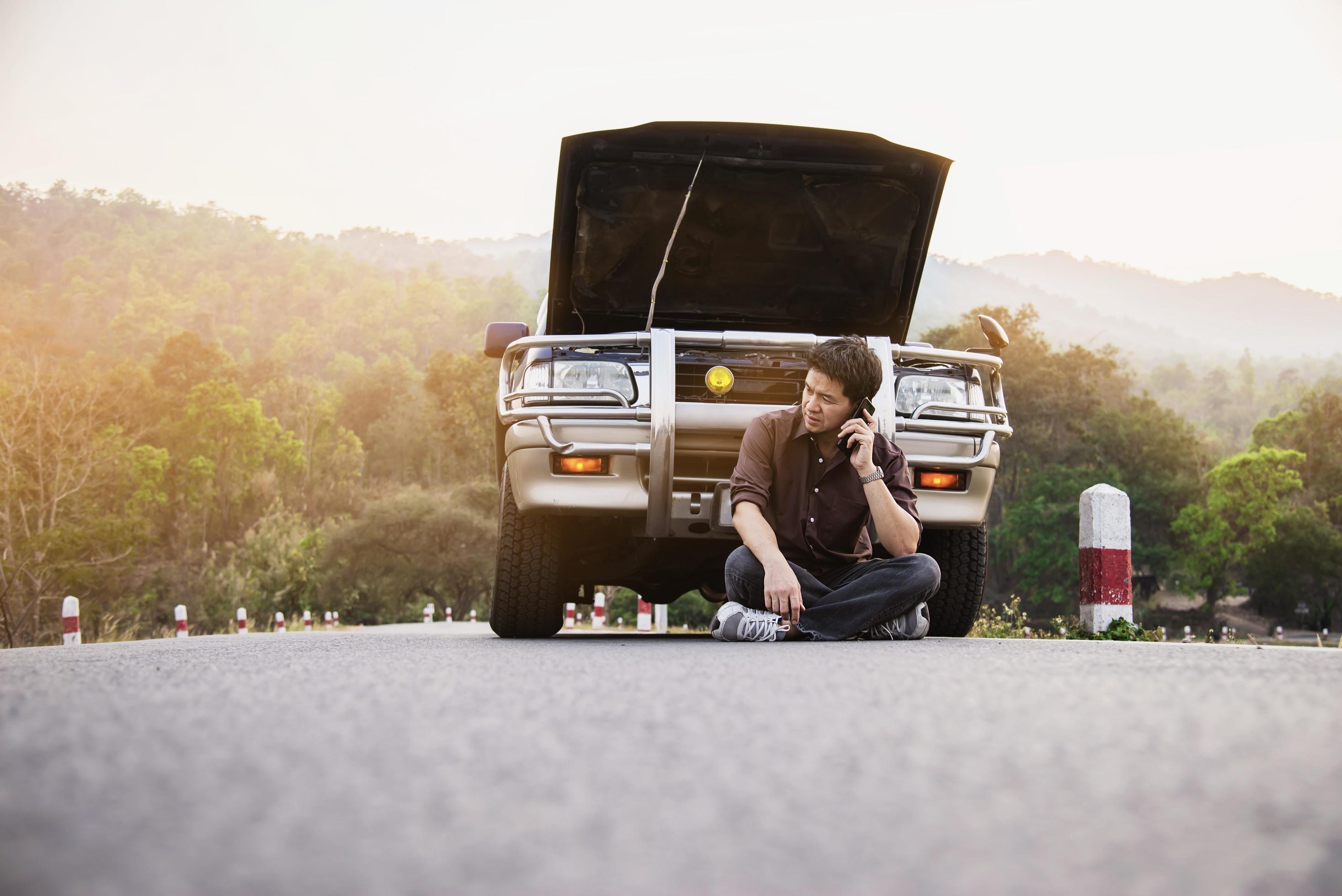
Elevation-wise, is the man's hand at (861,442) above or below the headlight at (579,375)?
below

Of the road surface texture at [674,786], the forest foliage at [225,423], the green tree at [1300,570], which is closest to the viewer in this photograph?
the road surface texture at [674,786]

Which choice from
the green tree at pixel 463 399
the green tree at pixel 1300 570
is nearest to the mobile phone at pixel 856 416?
the green tree at pixel 1300 570

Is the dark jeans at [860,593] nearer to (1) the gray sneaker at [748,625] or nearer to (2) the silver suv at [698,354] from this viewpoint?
(1) the gray sneaker at [748,625]

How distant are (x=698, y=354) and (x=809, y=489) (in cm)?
101

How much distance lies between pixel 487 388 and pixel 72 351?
26.7 meters

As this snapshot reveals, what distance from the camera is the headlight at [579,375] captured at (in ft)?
16.3

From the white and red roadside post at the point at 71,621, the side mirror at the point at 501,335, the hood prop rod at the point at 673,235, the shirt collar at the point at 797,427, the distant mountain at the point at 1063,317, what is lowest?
the white and red roadside post at the point at 71,621

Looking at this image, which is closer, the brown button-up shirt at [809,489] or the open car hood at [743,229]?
the brown button-up shirt at [809,489]

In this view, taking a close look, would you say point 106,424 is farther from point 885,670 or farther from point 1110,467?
point 885,670

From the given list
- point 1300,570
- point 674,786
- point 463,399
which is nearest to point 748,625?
point 674,786

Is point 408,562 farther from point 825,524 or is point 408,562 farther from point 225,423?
point 825,524

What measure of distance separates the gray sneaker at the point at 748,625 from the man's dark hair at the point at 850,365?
0.93 m

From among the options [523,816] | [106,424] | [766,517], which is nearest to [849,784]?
[523,816]

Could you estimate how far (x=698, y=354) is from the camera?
5.23 m
